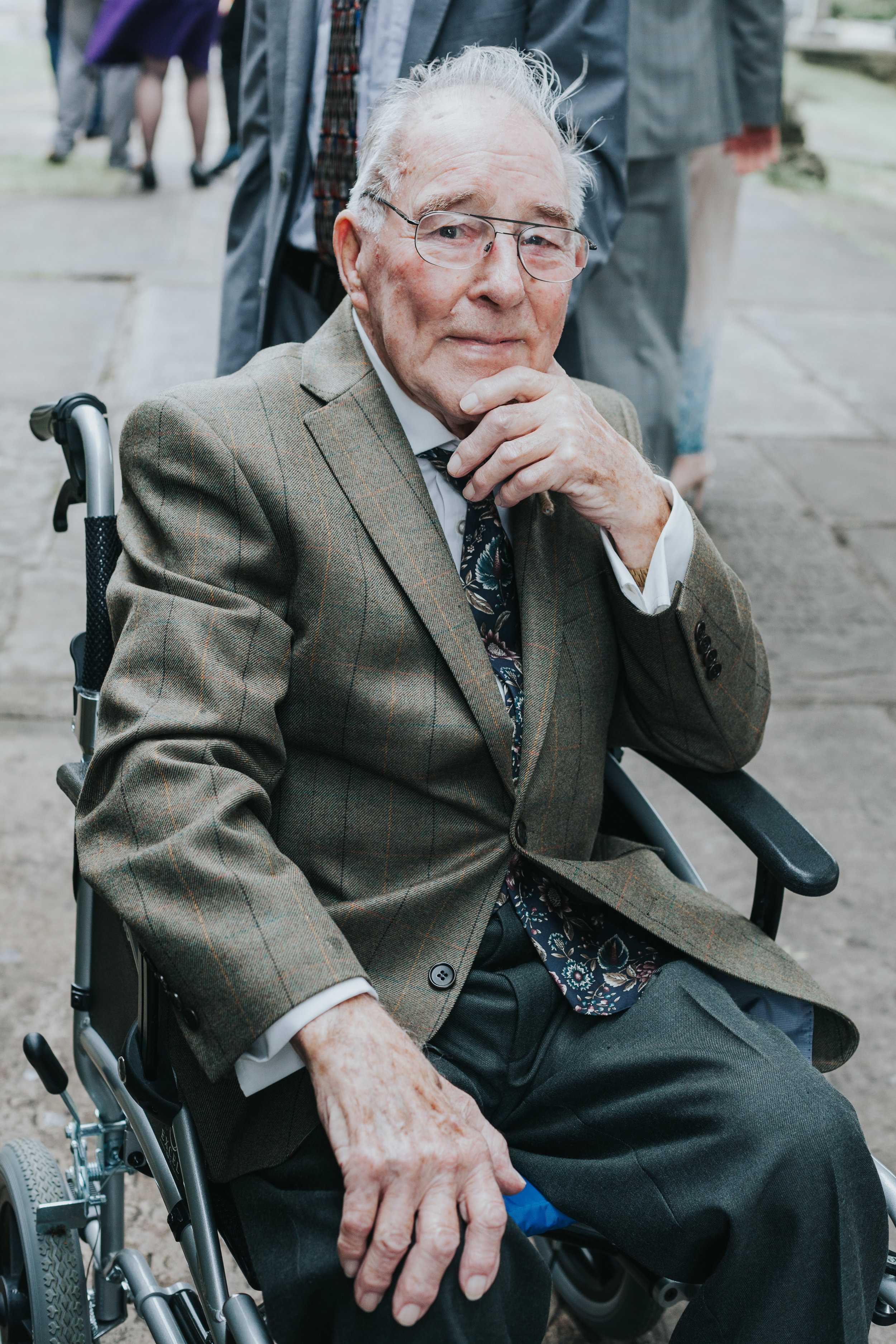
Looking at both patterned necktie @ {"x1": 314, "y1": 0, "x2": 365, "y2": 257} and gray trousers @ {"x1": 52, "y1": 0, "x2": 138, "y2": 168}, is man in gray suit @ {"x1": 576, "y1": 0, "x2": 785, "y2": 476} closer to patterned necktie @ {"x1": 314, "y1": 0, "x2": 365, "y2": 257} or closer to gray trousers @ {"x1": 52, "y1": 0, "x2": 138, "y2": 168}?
patterned necktie @ {"x1": 314, "y1": 0, "x2": 365, "y2": 257}

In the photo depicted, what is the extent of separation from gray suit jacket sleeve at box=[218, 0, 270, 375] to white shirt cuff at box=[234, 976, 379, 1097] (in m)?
1.61

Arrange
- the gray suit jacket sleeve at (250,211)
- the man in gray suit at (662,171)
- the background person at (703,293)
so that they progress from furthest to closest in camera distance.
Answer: the background person at (703,293)
the man in gray suit at (662,171)
the gray suit jacket sleeve at (250,211)

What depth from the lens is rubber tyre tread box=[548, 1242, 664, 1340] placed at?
1.89 meters

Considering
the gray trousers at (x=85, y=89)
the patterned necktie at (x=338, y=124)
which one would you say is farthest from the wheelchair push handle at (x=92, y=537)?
the gray trousers at (x=85, y=89)

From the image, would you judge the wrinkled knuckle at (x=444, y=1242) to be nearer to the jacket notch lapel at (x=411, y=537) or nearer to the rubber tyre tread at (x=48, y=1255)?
the jacket notch lapel at (x=411, y=537)

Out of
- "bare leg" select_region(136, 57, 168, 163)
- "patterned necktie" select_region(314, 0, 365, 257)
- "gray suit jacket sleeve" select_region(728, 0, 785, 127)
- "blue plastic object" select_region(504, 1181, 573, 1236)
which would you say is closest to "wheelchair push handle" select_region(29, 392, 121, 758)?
"blue plastic object" select_region(504, 1181, 573, 1236)

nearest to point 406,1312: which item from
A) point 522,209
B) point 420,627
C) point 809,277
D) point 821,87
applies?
point 420,627

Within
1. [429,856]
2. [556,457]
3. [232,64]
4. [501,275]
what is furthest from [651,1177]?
[232,64]

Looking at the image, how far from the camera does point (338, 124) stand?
2.42 metres

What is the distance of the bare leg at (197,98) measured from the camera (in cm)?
816

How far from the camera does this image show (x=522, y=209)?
5.17 feet

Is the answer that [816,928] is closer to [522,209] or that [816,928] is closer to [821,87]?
[522,209]

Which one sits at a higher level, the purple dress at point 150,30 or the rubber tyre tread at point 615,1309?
the purple dress at point 150,30

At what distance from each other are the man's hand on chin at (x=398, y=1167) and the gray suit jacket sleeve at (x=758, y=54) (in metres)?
3.41
